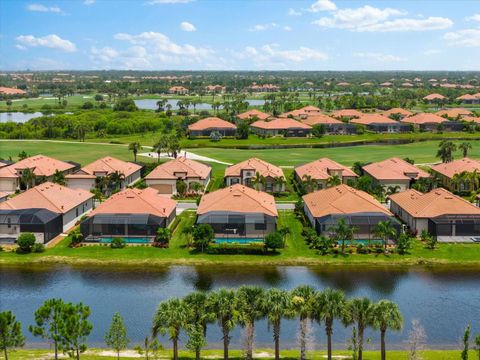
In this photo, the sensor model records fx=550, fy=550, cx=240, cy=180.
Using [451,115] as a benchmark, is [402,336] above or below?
below

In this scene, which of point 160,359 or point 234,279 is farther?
point 234,279

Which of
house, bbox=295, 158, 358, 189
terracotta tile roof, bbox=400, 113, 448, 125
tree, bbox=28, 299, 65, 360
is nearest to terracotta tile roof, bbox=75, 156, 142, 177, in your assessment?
house, bbox=295, 158, 358, 189

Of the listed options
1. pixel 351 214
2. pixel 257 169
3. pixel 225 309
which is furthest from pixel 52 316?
pixel 257 169

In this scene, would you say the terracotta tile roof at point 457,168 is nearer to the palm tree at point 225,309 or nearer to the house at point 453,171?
the house at point 453,171

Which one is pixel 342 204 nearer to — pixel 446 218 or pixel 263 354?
pixel 446 218

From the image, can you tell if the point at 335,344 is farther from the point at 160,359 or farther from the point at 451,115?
the point at 451,115

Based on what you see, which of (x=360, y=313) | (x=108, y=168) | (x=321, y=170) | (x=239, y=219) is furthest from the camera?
(x=321, y=170)

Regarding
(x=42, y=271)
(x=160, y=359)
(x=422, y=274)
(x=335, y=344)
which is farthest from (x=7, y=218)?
(x=422, y=274)

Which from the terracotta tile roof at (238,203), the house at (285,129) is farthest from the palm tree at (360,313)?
the house at (285,129)
